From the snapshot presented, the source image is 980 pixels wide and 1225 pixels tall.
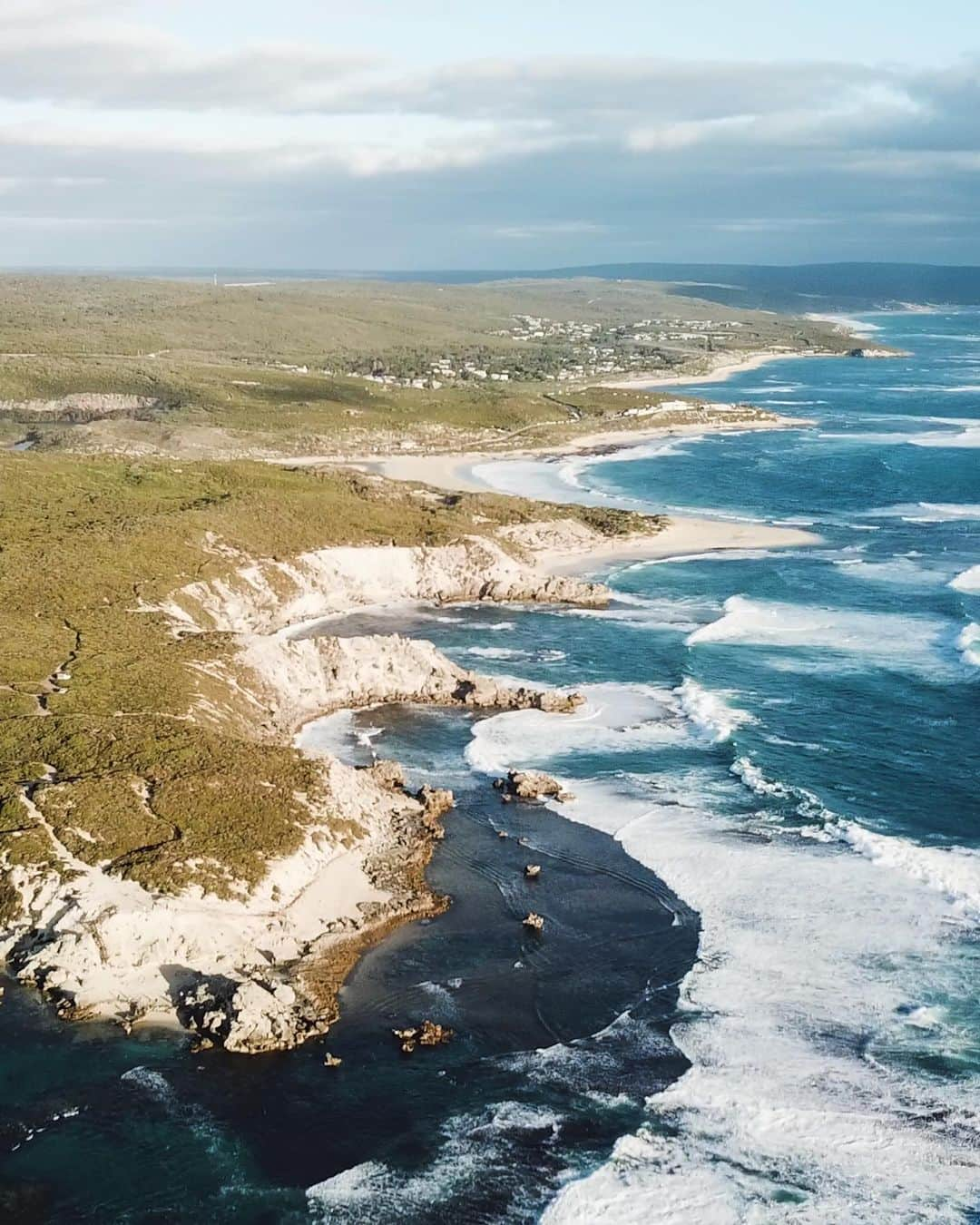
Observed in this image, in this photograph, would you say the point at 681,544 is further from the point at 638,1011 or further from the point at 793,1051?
the point at 793,1051

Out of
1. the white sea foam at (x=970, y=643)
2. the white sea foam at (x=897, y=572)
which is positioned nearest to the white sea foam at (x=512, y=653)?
the white sea foam at (x=970, y=643)

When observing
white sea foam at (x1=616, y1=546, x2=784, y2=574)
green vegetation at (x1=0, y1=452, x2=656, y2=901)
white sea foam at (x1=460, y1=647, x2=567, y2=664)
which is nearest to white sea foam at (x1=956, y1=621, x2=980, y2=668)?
white sea foam at (x1=460, y1=647, x2=567, y2=664)

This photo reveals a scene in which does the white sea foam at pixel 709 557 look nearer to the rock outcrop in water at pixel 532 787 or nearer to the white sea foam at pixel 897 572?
the white sea foam at pixel 897 572

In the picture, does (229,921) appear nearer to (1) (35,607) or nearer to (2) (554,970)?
(2) (554,970)

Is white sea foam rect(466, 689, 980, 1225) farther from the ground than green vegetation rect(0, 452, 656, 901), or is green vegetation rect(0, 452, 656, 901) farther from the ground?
green vegetation rect(0, 452, 656, 901)

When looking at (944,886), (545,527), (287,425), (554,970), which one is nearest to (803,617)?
(545,527)

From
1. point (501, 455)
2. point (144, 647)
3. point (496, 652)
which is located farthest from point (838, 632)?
point (501, 455)

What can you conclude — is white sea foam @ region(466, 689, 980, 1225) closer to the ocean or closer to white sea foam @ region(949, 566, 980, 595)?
the ocean
